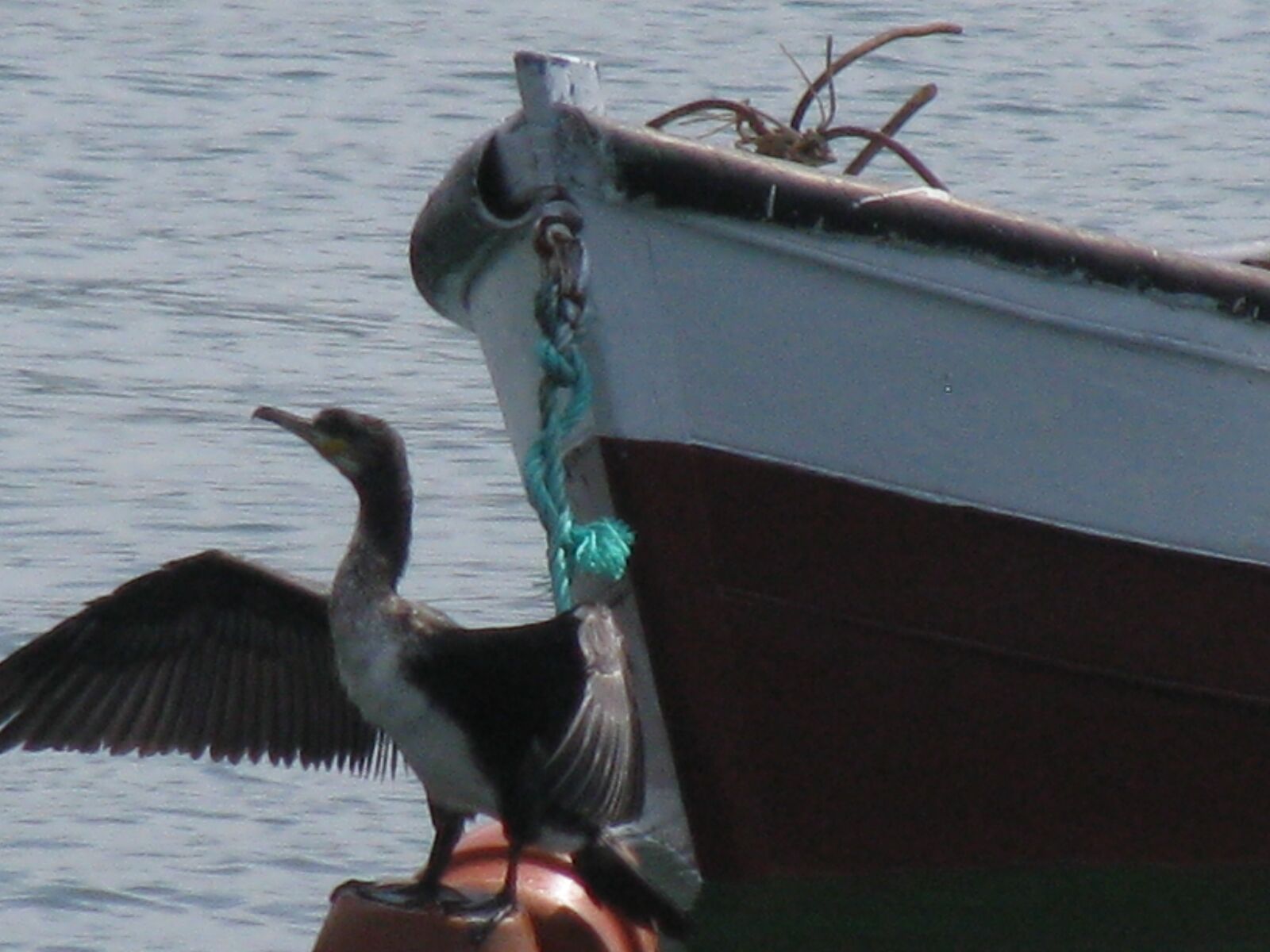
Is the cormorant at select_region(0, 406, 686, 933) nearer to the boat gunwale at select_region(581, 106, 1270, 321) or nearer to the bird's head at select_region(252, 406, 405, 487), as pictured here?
the bird's head at select_region(252, 406, 405, 487)

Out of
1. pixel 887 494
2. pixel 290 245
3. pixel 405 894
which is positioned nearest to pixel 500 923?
pixel 405 894

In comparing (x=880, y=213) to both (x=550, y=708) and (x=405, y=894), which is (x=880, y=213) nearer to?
(x=550, y=708)

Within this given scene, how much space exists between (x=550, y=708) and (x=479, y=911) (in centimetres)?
37

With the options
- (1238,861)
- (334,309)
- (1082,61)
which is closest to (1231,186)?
(1082,61)

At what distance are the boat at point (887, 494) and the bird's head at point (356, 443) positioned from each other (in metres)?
0.27

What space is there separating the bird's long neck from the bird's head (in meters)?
0.01

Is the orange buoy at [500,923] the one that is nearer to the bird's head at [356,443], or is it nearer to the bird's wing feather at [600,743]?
the bird's wing feather at [600,743]

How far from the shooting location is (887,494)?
5195mm

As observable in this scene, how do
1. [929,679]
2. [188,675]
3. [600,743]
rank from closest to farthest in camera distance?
[600,743], [188,675], [929,679]

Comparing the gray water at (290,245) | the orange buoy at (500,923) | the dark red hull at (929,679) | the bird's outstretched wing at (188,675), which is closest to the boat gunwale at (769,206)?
the dark red hull at (929,679)

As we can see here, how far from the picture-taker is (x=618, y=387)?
197 inches

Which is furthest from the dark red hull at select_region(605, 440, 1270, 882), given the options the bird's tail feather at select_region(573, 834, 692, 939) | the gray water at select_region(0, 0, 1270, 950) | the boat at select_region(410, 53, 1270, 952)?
the gray water at select_region(0, 0, 1270, 950)

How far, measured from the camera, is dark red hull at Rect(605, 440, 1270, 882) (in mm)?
5203

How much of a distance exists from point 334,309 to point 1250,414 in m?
5.47
